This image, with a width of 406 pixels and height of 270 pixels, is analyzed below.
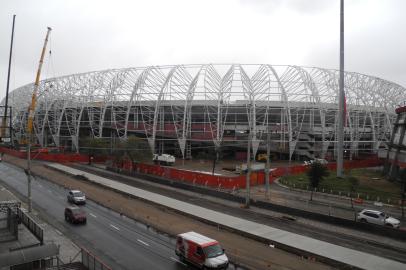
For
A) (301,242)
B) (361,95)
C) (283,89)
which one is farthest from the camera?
(361,95)

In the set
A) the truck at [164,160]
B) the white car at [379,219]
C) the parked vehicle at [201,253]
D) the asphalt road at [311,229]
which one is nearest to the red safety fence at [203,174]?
the asphalt road at [311,229]

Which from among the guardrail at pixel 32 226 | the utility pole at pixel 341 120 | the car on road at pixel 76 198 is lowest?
the car on road at pixel 76 198

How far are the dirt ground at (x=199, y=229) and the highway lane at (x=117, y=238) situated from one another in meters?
1.04

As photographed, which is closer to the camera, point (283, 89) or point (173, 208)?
point (173, 208)

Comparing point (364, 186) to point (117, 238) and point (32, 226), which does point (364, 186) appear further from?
point (32, 226)

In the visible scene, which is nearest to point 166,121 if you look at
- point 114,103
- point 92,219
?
point 114,103

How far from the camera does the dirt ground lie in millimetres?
17109

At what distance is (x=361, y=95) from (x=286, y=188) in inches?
1496

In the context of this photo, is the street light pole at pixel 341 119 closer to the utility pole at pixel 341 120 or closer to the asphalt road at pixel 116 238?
the utility pole at pixel 341 120

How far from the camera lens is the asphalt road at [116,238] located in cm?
1691

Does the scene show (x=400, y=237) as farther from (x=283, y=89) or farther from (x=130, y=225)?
(x=283, y=89)

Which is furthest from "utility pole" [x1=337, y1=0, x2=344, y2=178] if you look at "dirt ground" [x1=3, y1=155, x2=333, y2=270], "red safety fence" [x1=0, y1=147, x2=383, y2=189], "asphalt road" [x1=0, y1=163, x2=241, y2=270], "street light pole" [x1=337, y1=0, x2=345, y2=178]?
"asphalt road" [x1=0, y1=163, x2=241, y2=270]

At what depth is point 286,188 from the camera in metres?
39.6

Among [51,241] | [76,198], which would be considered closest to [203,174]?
[76,198]
